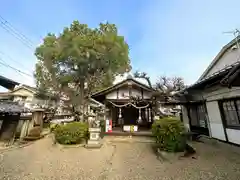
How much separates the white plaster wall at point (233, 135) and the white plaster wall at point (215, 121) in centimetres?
32

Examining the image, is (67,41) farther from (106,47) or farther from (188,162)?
(188,162)

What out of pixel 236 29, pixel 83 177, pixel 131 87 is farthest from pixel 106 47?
pixel 83 177

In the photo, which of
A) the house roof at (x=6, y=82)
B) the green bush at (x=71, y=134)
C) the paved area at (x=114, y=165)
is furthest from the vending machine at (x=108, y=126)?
the house roof at (x=6, y=82)

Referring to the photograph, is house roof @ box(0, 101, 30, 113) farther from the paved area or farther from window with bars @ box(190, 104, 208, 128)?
window with bars @ box(190, 104, 208, 128)

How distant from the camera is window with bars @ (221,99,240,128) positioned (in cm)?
597

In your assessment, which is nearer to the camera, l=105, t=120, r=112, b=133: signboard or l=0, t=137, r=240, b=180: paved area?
l=0, t=137, r=240, b=180: paved area

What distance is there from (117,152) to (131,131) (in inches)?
123

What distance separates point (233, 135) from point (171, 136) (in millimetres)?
3228

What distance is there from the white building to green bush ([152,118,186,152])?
8.55 ft

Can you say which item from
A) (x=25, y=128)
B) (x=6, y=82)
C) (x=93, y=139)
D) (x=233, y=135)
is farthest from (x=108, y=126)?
(x=6, y=82)

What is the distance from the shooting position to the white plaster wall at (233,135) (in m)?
5.80

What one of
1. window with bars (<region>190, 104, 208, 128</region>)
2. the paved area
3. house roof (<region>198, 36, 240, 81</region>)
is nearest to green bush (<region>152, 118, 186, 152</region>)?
the paved area

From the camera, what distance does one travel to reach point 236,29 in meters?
7.90

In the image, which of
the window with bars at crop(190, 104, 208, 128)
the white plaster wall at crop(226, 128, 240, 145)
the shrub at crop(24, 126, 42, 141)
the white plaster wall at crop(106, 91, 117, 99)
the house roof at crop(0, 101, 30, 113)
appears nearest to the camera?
the white plaster wall at crop(226, 128, 240, 145)
